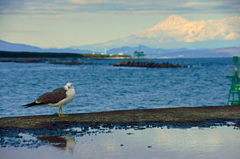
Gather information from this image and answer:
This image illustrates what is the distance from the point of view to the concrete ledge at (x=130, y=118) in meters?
13.4

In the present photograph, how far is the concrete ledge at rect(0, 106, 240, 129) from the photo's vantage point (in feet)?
43.9

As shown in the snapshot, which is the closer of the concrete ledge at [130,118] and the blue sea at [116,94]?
the concrete ledge at [130,118]

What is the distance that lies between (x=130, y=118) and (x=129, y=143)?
4058 millimetres

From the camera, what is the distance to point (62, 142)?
1034 cm

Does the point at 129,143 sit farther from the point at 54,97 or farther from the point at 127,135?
the point at 54,97

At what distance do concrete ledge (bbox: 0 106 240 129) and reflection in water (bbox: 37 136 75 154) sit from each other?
181cm

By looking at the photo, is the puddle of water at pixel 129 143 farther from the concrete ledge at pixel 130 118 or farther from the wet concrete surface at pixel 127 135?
the concrete ledge at pixel 130 118

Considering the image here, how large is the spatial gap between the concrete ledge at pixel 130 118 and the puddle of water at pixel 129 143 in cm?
120

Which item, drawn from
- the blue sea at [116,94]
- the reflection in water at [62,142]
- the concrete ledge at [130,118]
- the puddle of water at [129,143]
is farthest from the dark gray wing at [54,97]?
the blue sea at [116,94]

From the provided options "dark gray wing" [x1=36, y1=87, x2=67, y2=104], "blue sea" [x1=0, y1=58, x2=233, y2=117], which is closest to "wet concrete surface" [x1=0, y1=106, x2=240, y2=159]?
"dark gray wing" [x1=36, y1=87, x2=67, y2=104]

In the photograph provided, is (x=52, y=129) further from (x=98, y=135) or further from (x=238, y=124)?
(x=238, y=124)

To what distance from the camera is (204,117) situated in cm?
1426

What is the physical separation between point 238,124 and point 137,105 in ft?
67.4

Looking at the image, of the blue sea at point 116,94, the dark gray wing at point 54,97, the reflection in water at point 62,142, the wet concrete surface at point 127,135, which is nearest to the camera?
the wet concrete surface at point 127,135
